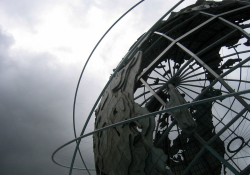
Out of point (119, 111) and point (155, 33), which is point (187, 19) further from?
point (119, 111)

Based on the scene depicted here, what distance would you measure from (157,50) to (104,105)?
346 cm

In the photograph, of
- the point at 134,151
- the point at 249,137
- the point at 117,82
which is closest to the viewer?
the point at 134,151

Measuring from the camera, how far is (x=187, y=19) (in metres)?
6.64

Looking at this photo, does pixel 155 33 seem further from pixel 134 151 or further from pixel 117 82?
pixel 134 151

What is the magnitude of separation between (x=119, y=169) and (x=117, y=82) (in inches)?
119

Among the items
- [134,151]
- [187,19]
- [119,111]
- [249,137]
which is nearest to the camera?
[134,151]

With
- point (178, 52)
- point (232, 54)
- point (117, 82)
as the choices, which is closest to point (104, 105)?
point (117, 82)

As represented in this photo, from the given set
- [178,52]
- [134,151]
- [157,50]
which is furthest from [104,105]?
[178,52]

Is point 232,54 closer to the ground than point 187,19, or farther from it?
closer to the ground

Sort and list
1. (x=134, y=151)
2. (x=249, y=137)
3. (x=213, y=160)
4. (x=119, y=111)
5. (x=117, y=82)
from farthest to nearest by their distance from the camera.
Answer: (x=213, y=160) < (x=249, y=137) < (x=117, y=82) < (x=119, y=111) < (x=134, y=151)

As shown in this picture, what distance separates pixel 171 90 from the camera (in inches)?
189

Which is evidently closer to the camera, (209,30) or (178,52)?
(209,30)

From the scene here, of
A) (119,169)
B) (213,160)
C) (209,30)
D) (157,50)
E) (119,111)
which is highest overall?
(157,50)

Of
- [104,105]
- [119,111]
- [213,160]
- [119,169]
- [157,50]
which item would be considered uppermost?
[157,50]
